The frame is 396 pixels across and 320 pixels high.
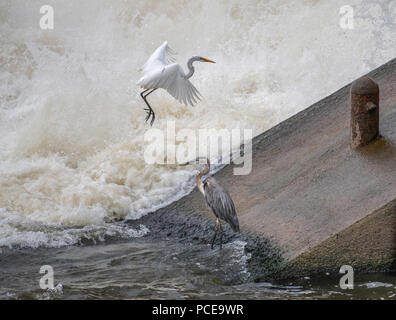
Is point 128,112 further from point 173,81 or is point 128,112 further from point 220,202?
point 220,202

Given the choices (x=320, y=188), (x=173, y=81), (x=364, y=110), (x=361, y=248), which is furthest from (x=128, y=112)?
(x=361, y=248)

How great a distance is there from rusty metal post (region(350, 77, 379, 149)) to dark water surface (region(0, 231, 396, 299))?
4.24 feet

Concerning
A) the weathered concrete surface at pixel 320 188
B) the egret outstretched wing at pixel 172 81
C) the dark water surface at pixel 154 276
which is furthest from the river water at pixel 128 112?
the egret outstretched wing at pixel 172 81

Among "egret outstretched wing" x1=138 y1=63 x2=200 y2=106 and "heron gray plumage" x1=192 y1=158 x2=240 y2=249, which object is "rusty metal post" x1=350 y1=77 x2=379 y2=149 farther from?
"egret outstretched wing" x1=138 y1=63 x2=200 y2=106

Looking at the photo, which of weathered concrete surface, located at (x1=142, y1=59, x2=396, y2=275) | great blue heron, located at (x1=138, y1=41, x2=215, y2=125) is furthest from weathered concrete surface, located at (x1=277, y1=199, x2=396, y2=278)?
great blue heron, located at (x1=138, y1=41, x2=215, y2=125)

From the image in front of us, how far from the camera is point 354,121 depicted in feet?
17.7


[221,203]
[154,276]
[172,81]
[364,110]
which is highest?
[172,81]

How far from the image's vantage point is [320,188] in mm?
5336

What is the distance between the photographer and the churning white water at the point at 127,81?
7.60 meters

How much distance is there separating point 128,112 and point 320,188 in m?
4.93

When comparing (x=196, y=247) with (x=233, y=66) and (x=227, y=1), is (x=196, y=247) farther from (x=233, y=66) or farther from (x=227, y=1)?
(x=227, y=1)

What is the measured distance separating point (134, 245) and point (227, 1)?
7176 mm

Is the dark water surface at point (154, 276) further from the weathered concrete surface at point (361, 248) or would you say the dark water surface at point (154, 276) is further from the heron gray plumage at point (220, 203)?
the heron gray plumage at point (220, 203)

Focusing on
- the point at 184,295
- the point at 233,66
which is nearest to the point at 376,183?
the point at 184,295
